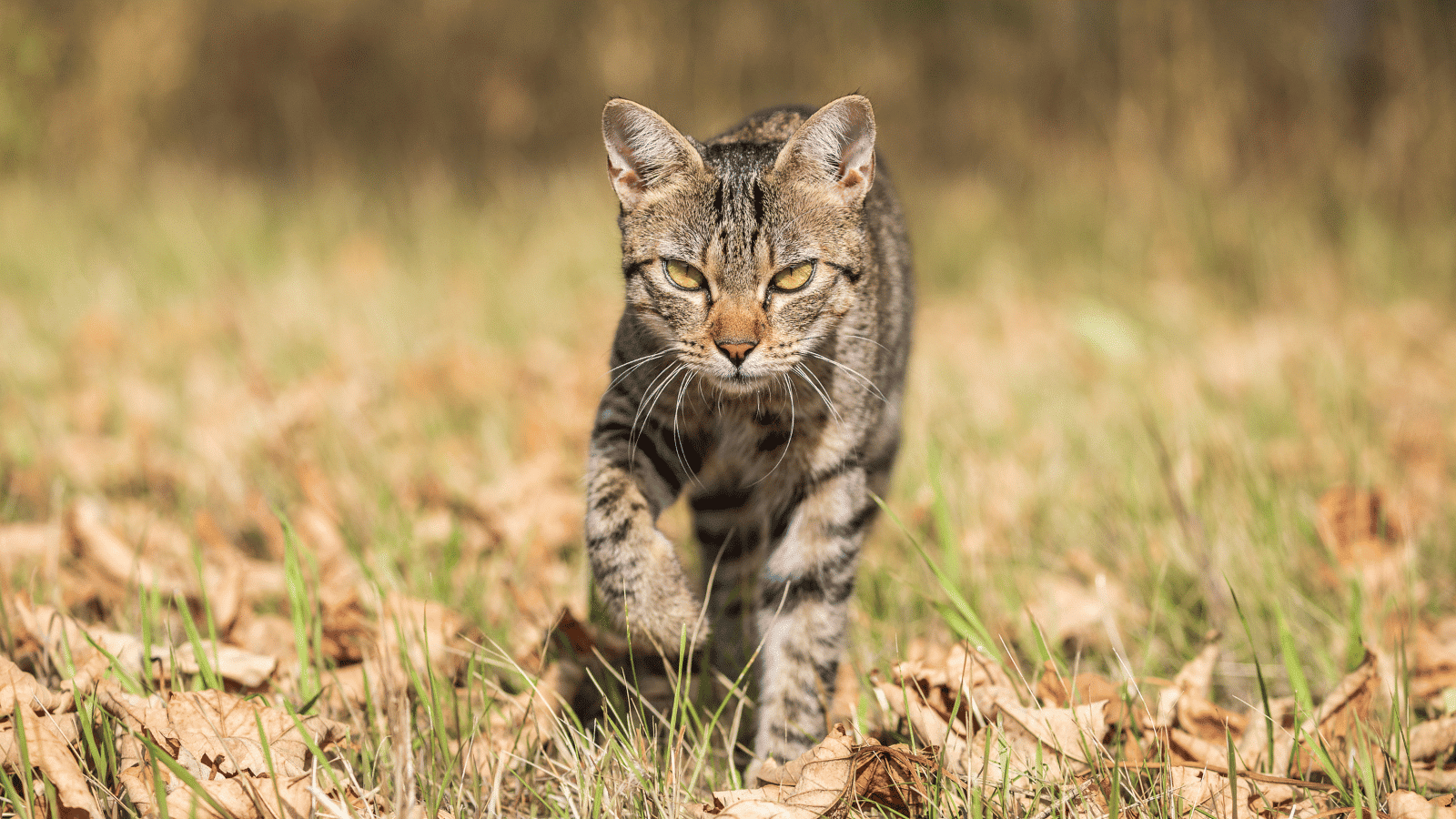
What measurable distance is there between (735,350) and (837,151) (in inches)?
19.7

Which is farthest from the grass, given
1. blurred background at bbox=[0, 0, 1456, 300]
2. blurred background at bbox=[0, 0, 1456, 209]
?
blurred background at bbox=[0, 0, 1456, 209]

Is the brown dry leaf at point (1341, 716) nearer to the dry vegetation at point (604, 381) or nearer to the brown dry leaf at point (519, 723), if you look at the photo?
the dry vegetation at point (604, 381)

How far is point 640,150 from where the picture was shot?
1.96 metres

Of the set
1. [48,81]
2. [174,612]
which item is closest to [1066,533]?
[174,612]

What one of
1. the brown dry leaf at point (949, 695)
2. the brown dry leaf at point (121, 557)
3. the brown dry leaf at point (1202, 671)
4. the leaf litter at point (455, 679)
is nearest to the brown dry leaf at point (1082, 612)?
the leaf litter at point (455, 679)

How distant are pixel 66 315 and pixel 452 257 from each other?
6.19 ft

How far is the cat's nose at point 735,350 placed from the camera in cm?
178

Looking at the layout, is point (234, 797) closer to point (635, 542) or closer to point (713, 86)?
point (635, 542)

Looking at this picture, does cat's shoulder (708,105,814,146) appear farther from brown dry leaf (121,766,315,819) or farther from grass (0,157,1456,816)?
brown dry leaf (121,766,315,819)

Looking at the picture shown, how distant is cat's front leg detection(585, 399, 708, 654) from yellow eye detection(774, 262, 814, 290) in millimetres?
384

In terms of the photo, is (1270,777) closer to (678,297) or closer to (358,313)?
(678,297)

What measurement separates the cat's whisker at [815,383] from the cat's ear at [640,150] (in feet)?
1.50

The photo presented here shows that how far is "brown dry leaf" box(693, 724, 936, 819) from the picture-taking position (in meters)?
1.40

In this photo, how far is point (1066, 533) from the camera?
2.52 m
